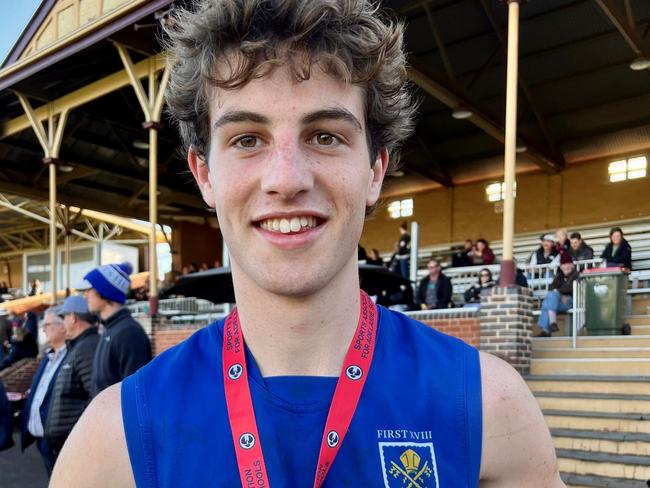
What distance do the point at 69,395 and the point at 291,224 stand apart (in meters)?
4.33

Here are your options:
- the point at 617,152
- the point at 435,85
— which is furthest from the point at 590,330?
the point at 617,152

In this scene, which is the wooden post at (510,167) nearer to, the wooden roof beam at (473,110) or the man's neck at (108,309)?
the wooden roof beam at (473,110)

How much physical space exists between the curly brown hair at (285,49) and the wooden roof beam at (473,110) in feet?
34.9

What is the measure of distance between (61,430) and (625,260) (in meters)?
9.10

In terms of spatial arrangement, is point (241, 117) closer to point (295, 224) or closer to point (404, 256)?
point (295, 224)

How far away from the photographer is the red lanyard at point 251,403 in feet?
4.39

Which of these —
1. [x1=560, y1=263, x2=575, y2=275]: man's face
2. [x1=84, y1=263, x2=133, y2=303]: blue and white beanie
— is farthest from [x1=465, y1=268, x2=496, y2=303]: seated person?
[x1=84, y1=263, x2=133, y2=303]: blue and white beanie

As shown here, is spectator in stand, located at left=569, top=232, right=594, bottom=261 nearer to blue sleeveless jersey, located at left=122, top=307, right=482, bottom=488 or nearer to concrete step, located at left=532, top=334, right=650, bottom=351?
concrete step, located at left=532, top=334, right=650, bottom=351

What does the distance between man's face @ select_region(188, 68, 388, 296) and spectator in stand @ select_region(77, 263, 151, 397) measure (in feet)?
11.8

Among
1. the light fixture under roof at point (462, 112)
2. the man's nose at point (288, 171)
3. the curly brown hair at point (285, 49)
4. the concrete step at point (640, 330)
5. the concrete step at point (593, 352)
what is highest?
the light fixture under roof at point (462, 112)

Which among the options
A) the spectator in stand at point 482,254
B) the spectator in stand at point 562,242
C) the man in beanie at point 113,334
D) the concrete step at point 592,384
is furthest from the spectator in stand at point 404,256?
the man in beanie at point 113,334

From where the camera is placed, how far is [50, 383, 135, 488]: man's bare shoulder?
1.43 meters

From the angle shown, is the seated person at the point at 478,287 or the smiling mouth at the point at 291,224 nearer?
the smiling mouth at the point at 291,224

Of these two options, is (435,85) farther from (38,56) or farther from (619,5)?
(38,56)
